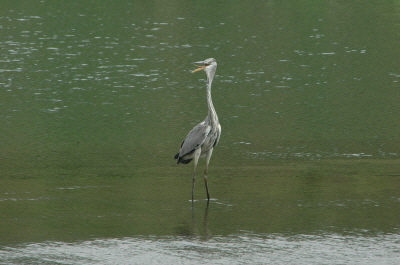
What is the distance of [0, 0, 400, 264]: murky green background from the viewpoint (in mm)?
9383

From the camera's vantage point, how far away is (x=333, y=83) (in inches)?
950

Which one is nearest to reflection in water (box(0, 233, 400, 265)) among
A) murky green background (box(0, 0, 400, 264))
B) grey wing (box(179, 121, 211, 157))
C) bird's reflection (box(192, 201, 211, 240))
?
murky green background (box(0, 0, 400, 264))

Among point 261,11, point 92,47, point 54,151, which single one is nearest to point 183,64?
point 92,47

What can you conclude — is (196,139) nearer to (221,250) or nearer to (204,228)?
(204,228)

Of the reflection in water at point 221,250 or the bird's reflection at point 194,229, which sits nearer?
the reflection in water at point 221,250

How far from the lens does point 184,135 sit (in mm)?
17328

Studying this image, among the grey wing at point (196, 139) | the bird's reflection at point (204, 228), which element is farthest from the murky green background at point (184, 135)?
the grey wing at point (196, 139)

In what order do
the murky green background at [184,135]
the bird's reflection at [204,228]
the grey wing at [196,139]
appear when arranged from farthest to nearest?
the grey wing at [196,139], the bird's reflection at [204,228], the murky green background at [184,135]

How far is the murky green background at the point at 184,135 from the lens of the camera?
9.38 meters

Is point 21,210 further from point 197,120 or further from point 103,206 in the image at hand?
point 197,120

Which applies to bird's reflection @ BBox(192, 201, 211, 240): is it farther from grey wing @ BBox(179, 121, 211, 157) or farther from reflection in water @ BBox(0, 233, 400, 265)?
grey wing @ BBox(179, 121, 211, 157)

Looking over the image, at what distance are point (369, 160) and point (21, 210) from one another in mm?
7031

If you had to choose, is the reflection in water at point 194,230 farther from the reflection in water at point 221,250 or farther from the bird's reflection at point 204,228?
the reflection in water at point 221,250

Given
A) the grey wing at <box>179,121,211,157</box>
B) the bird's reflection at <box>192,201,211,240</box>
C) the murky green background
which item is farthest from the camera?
the grey wing at <box>179,121,211,157</box>
